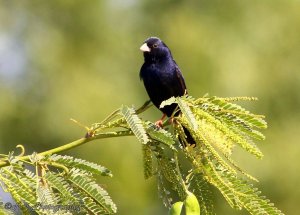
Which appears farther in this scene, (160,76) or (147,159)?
(160,76)

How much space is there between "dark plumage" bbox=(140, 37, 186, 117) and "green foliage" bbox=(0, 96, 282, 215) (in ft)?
8.47

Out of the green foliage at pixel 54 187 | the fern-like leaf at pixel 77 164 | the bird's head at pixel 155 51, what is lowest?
the green foliage at pixel 54 187

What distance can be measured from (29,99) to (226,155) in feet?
51.3

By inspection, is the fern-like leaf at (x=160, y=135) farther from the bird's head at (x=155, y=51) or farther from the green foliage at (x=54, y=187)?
the bird's head at (x=155, y=51)

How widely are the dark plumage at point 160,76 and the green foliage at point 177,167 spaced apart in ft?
8.47

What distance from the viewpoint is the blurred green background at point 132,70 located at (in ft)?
53.2

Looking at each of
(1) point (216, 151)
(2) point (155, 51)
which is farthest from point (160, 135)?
(2) point (155, 51)

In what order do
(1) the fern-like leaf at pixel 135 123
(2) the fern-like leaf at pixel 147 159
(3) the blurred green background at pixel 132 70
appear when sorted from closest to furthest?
1. (1) the fern-like leaf at pixel 135 123
2. (2) the fern-like leaf at pixel 147 159
3. (3) the blurred green background at pixel 132 70

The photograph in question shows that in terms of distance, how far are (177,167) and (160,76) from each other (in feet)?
9.60

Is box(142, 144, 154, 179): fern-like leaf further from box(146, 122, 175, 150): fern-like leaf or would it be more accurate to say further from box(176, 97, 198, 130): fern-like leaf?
box(176, 97, 198, 130): fern-like leaf

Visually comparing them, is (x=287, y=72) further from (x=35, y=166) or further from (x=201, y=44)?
(x=35, y=166)

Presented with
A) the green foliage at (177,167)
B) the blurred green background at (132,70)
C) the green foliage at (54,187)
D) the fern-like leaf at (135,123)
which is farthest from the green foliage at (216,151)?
the blurred green background at (132,70)

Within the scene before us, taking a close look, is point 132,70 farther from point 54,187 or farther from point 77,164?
point 54,187

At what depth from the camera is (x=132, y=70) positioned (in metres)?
18.3
